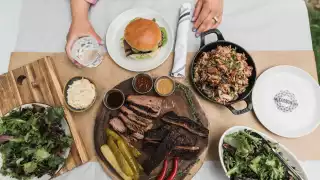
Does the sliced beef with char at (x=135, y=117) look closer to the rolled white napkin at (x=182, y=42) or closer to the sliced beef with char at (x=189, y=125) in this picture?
the sliced beef with char at (x=189, y=125)

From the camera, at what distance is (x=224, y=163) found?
1705mm

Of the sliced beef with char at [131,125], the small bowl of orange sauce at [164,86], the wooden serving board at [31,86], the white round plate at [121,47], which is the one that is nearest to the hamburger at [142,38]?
the white round plate at [121,47]

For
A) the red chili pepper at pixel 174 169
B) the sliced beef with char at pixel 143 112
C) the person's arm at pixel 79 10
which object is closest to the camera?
the red chili pepper at pixel 174 169

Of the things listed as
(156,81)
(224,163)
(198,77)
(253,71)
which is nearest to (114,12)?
(156,81)

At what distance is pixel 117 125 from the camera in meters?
1.87

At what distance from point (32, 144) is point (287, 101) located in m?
1.56

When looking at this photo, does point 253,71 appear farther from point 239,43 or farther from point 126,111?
point 126,111

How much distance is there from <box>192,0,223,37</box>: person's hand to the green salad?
745 mm

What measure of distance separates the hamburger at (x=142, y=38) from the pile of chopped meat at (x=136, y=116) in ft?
0.94

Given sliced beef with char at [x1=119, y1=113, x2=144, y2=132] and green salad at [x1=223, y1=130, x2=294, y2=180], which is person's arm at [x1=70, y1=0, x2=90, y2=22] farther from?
green salad at [x1=223, y1=130, x2=294, y2=180]

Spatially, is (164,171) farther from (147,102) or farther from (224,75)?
(224,75)

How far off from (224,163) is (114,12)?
125cm

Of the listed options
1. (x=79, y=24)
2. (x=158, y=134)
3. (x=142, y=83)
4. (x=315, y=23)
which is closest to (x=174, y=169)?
(x=158, y=134)

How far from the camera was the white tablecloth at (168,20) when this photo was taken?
204cm
